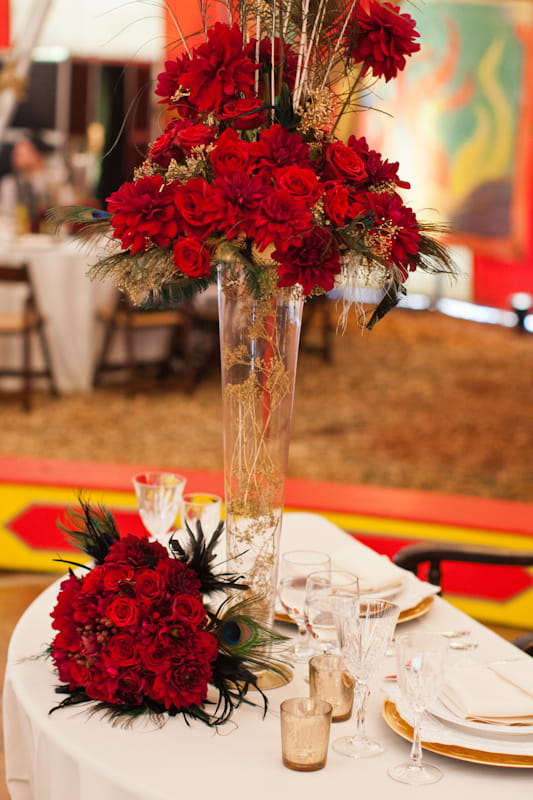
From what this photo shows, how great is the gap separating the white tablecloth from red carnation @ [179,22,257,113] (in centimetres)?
509

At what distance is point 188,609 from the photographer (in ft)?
4.86

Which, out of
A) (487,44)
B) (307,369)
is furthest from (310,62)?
(487,44)

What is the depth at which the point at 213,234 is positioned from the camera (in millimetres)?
1492

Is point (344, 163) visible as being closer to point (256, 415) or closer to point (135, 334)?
point (256, 415)

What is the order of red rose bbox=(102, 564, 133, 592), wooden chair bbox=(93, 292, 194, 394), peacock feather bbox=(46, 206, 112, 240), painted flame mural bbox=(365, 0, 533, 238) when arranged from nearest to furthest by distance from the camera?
red rose bbox=(102, 564, 133, 592) < peacock feather bbox=(46, 206, 112, 240) < wooden chair bbox=(93, 292, 194, 394) < painted flame mural bbox=(365, 0, 533, 238)

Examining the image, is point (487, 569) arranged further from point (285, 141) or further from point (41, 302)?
point (41, 302)

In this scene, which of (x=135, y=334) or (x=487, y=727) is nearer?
(x=487, y=727)

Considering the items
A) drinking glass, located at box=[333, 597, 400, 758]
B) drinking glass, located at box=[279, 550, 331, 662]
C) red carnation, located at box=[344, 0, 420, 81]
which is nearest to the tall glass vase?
drinking glass, located at box=[279, 550, 331, 662]

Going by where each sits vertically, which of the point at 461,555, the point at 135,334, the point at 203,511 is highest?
the point at 203,511

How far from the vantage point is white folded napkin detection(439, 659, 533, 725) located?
56.3 inches

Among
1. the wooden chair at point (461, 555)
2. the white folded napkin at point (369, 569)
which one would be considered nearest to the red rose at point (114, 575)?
the white folded napkin at point (369, 569)

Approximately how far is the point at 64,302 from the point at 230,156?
5.38m

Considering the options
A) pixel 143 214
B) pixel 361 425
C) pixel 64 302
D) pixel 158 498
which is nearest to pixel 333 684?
pixel 158 498

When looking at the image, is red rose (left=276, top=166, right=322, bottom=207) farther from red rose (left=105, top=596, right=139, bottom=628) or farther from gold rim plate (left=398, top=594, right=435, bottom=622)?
gold rim plate (left=398, top=594, right=435, bottom=622)
